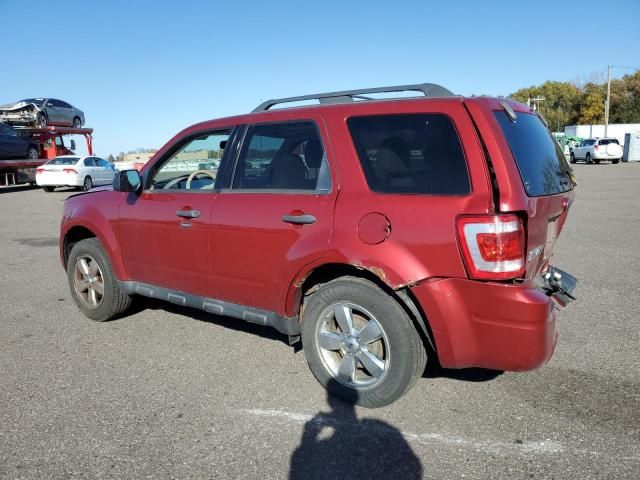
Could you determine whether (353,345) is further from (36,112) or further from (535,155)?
(36,112)

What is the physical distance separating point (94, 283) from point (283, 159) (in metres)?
2.45

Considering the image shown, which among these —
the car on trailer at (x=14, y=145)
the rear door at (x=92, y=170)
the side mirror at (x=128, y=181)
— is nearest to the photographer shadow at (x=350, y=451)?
the side mirror at (x=128, y=181)

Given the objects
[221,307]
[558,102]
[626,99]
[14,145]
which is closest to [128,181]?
[221,307]

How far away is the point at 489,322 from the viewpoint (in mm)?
2816

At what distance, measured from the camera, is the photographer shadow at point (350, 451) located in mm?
2643

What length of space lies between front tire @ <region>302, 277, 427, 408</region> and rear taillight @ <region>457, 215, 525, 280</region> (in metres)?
0.54

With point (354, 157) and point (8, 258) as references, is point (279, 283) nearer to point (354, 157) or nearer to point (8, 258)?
point (354, 157)

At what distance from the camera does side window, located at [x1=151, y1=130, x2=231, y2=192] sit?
4191mm

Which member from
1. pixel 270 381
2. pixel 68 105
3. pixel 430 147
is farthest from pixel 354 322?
pixel 68 105

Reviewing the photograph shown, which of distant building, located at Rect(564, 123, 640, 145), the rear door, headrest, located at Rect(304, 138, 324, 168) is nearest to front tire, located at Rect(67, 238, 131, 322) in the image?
headrest, located at Rect(304, 138, 324, 168)

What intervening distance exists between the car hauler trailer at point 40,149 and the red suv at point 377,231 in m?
21.5

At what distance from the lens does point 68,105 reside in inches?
1056

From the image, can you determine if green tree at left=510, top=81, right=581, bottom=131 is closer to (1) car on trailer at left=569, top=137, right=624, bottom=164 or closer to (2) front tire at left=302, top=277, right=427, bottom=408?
(1) car on trailer at left=569, top=137, right=624, bottom=164

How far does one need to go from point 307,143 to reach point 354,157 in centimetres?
46
